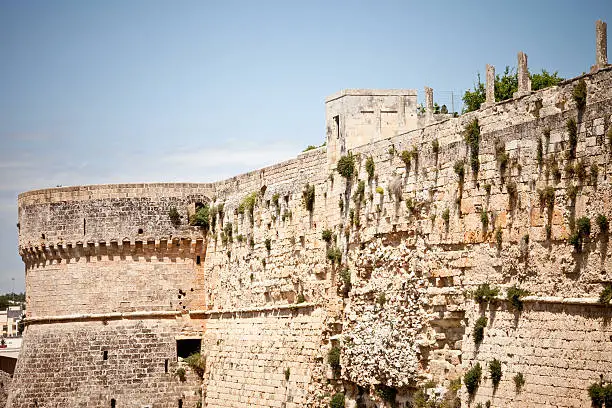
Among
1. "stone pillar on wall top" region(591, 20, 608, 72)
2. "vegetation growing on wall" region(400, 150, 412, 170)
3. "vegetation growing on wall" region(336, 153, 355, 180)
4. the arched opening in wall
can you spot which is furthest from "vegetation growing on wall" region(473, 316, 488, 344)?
the arched opening in wall

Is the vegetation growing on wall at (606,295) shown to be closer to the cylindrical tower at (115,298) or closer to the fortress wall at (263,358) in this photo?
the fortress wall at (263,358)

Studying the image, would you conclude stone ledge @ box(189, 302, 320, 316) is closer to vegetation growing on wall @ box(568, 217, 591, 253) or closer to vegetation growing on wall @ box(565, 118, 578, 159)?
vegetation growing on wall @ box(568, 217, 591, 253)

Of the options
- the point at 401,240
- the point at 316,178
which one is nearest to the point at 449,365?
the point at 401,240

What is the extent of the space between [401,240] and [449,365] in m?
2.94

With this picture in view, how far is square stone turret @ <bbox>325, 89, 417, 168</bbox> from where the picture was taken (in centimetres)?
2784

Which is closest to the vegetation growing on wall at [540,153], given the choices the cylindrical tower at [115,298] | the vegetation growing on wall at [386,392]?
the vegetation growing on wall at [386,392]

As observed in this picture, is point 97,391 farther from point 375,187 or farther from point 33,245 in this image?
point 375,187

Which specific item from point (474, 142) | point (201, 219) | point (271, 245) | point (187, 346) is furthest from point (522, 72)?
point (187, 346)

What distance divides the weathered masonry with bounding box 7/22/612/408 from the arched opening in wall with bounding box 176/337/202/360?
78mm

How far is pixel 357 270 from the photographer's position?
87.0ft

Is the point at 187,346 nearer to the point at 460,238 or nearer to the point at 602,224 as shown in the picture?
the point at 460,238

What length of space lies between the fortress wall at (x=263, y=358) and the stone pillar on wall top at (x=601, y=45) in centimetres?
992

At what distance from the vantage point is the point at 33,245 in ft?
115

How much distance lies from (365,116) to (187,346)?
9507mm
